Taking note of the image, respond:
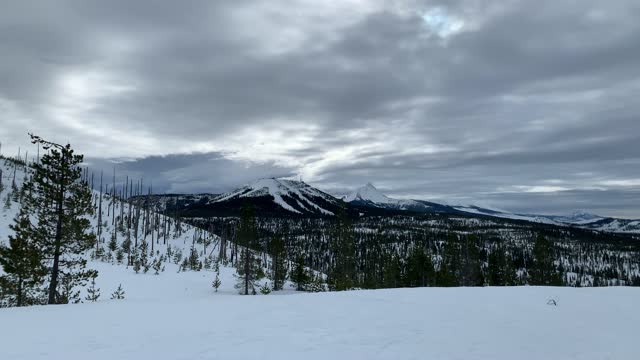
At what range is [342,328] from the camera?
10.8 metres

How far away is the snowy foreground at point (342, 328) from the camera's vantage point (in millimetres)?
8828

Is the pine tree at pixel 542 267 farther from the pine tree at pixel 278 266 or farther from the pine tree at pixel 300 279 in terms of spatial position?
the pine tree at pixel 278 266

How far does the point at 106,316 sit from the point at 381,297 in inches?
382

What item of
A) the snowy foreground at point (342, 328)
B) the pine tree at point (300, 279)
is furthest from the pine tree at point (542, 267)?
the snowy foreground at point (342, 328)

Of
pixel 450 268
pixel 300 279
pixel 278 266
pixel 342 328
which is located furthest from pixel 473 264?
pixel 342 328

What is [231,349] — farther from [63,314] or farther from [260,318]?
[63,314]

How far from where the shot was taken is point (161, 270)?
5078 centimetres

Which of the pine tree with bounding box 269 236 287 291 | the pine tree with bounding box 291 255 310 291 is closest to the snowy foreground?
the pine tree with bounding box 291 255 310 291

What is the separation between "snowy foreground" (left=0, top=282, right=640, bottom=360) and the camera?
8.83 meters

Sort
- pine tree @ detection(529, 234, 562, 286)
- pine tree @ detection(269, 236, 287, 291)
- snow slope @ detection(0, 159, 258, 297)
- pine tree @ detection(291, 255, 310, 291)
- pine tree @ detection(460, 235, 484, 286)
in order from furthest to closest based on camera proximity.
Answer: pine tree @ detection(460, 235, 484, 286)
pine tree @ detection(529, 234, 562, 286)
pine tree @ detection(269, 236, 287, 291)
pine tree @ detection(291, 255, 310, 291)
snow slope @ detection(0, 159, 258, 297)

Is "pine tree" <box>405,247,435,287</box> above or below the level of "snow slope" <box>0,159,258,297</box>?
below

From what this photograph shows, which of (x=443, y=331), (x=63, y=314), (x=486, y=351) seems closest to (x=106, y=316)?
(x=63, y=314)

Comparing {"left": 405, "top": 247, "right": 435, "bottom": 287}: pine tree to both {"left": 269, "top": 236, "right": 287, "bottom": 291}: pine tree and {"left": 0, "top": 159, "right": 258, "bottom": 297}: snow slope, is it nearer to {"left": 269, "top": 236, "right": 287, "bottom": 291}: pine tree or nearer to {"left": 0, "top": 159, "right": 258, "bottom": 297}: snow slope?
{"left": 269, "top": 236, "right": 287, "bottom": 291}: pine tree

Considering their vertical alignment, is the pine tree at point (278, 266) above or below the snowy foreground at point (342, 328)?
below
